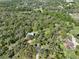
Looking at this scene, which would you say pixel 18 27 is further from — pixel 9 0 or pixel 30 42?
pixel 9 0

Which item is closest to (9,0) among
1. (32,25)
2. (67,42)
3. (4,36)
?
(32,25)

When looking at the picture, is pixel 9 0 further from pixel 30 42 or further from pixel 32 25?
pixel 30 42

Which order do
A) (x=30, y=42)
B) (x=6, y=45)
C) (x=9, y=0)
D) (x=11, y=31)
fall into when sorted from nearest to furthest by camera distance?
(x=30, y=42), (x=6, y=45), (x=11, y=31), (x=9, y=0)

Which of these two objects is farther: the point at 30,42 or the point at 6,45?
the point at 6,45

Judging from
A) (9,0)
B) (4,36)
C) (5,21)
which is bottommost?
(9,0)

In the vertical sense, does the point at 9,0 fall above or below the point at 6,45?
below

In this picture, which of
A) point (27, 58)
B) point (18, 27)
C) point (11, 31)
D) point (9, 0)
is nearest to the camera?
point (27, 58)

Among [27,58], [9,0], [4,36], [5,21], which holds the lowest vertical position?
[9,0]

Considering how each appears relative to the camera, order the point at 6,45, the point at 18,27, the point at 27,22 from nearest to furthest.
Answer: the point at 6,45
the point at 18,27
the point at 27,22

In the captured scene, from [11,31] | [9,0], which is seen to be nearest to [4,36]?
[11,31]
